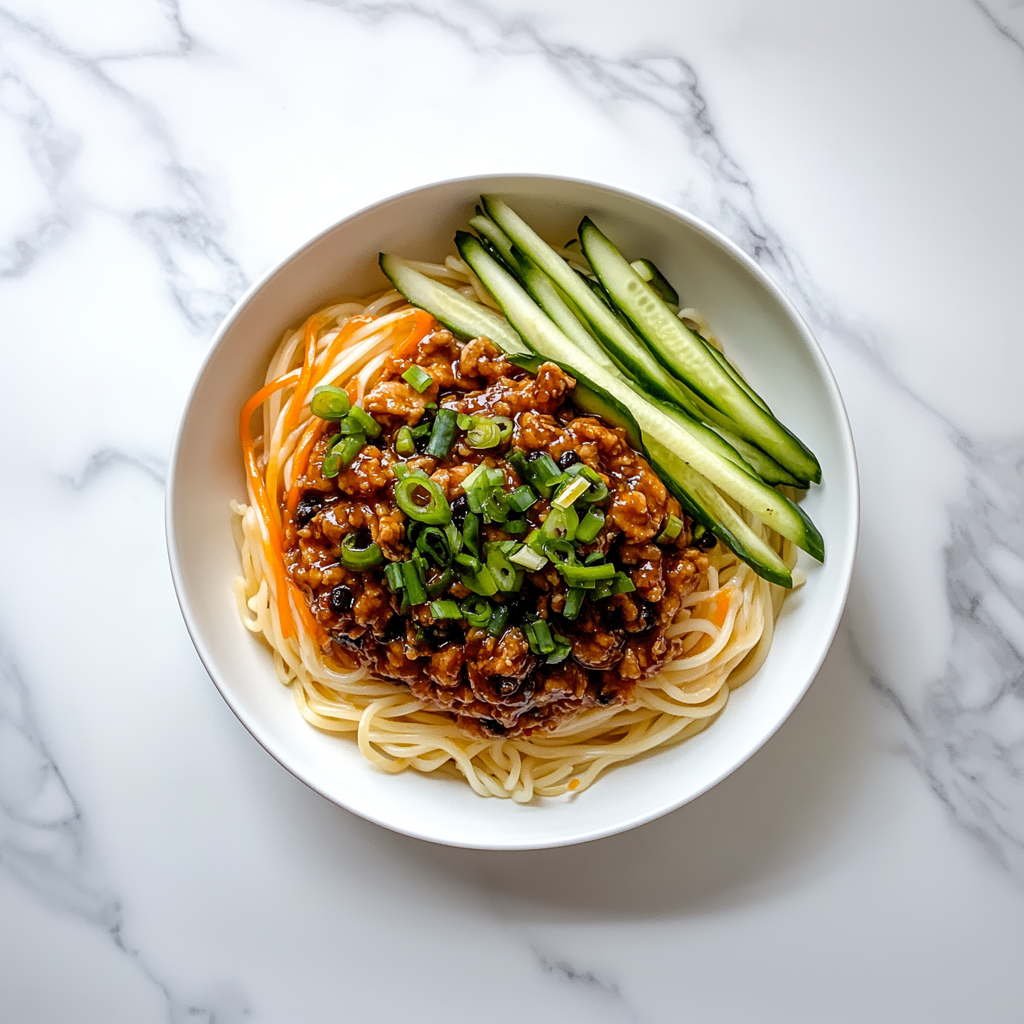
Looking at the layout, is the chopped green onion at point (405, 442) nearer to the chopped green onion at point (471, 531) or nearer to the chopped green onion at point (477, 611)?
the chopped green onion at point (471, 531)

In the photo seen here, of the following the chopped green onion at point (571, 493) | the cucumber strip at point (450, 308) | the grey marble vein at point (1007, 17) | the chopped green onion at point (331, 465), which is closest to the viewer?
the chopped green onion at point (571, 493)

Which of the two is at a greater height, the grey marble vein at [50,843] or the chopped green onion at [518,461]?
the chopped green onion at [518,461]

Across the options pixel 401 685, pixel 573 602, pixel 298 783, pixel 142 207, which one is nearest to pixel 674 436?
pixel 573 602

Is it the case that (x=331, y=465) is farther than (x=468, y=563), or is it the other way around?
(x=331, y=465)

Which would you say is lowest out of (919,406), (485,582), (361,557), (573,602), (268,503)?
(268,503)

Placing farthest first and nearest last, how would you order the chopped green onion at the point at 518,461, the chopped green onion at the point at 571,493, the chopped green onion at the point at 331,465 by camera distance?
the chopped green onion at the point at 331,465, the chopped green onion at the point at 518,461, the chopped green onion at the point at 571,493

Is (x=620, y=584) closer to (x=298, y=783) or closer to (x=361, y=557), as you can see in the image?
(x=361, y=557)

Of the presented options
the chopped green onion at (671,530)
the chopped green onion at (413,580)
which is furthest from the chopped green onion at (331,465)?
the chopped green onion at (671,530)

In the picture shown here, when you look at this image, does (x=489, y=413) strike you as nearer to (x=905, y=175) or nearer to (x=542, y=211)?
(x=542, y=211)
